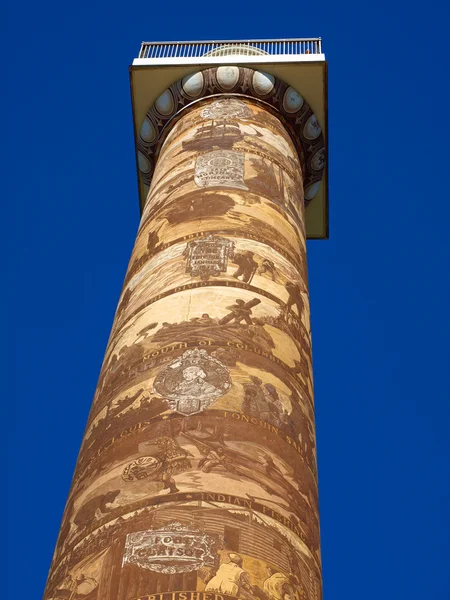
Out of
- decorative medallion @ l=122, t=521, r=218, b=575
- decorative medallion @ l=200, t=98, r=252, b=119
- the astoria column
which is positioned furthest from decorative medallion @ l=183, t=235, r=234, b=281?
decorative medallion @ l=200, t=98, r=252, b=119

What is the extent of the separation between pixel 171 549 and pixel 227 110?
5873mm

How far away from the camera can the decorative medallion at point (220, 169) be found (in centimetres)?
802

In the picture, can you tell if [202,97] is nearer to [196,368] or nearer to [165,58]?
[165,58]

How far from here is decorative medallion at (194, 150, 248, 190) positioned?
8.02 metres

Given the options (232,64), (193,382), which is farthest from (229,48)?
(193,382)

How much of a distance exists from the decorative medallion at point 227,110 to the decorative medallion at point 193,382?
4.09 m

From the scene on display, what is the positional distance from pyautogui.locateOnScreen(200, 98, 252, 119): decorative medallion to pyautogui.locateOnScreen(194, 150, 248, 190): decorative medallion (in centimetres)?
102

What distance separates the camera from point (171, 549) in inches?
180

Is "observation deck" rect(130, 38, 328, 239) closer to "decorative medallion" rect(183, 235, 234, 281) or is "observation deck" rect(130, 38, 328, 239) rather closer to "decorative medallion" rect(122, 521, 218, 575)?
"decorative medallion" rect(183, 235, 234, 281)

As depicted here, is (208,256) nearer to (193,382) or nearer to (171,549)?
(193,382)

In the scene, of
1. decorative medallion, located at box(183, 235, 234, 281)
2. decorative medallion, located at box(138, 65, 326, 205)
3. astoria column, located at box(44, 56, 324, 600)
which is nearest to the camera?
astoria column, located at box(44, 56, 324, 600)

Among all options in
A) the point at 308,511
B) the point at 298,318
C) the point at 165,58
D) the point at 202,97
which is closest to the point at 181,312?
the point at 298,318

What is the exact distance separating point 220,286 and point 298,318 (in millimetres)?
639

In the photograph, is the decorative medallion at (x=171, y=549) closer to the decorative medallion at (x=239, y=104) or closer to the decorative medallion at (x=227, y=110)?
the decorative medallion at (x=227, y=110)
